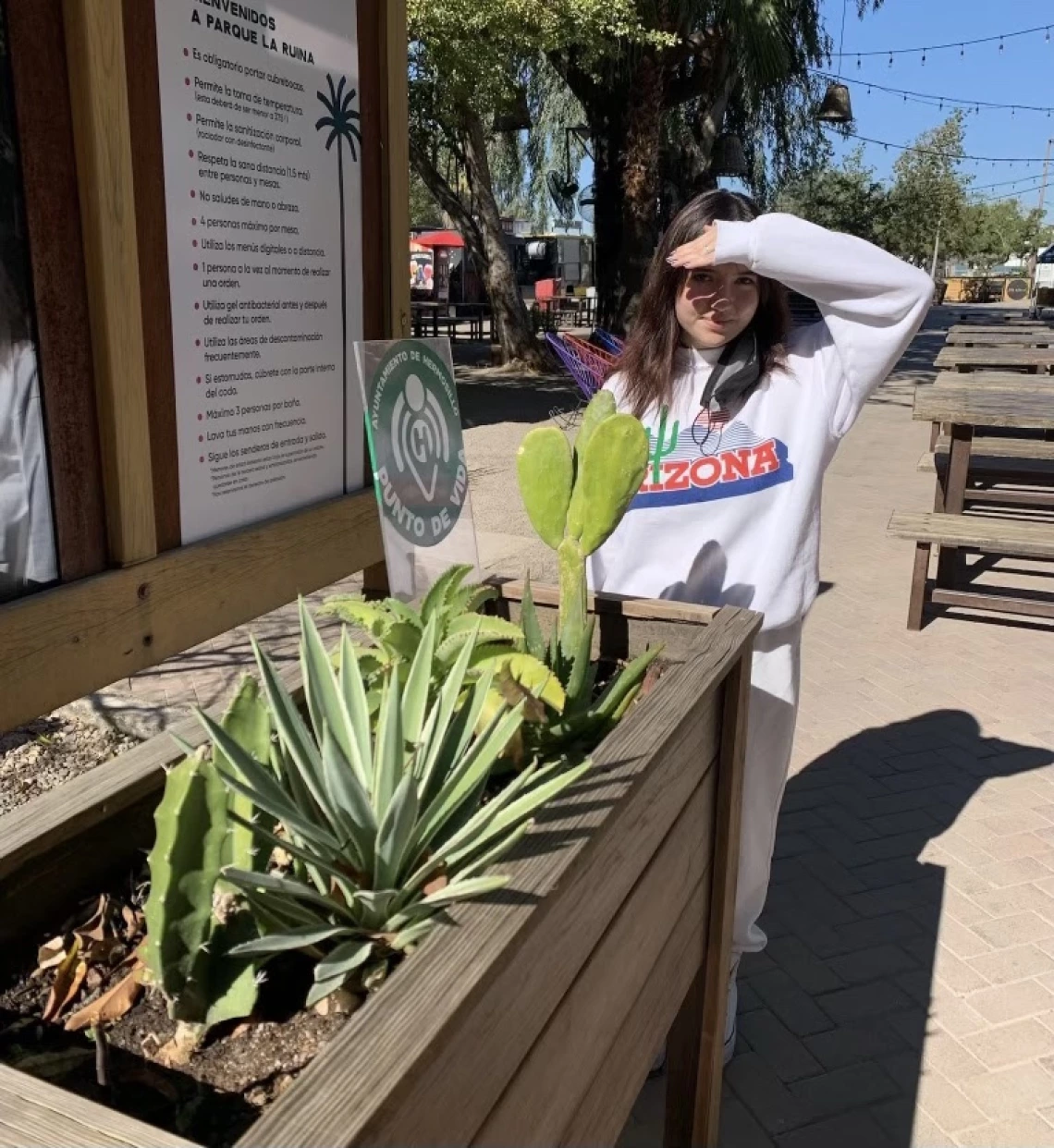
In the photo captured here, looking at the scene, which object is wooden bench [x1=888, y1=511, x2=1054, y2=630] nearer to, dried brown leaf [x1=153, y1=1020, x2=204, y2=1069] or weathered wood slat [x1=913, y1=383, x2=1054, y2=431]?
weathered wood slat [x1=913, y1=383, x2=1054, y2=431]


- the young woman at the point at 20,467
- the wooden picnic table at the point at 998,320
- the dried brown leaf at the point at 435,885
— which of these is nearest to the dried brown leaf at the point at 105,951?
the dried brown leaf at the point at 435,885

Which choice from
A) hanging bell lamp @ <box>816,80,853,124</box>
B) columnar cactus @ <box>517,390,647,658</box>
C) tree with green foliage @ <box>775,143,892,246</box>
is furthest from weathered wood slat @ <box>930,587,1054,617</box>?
tree with green foliage @ <box>775,143,892,246</box>

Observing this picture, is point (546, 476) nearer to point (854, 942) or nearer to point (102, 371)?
point (102, 371)

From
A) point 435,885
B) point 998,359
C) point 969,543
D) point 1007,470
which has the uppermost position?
point 998,359

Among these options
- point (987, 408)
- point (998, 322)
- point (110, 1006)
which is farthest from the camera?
point (998, 322)

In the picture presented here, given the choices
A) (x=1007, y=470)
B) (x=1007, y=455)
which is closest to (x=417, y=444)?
(x=1007, y=455)

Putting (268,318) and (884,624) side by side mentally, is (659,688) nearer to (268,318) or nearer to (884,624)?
(268,318)

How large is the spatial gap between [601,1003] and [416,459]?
90 centimetres

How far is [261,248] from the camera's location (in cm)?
191

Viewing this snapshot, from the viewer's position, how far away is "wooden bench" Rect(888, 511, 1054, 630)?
5.03 metres

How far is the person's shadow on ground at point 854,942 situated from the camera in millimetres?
2291

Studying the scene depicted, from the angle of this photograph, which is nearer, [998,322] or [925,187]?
[998,322]

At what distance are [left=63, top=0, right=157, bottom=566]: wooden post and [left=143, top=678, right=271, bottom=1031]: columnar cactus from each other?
75 centimetres

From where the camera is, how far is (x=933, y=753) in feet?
13.2
